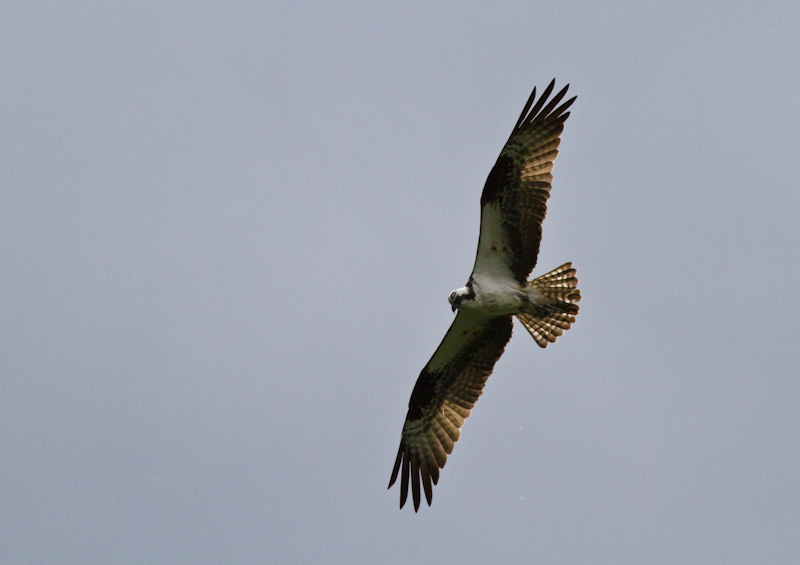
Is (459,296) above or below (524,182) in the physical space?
below

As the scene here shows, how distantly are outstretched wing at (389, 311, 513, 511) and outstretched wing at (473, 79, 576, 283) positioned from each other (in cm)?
124

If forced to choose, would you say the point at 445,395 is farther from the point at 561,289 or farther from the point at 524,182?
the point at 524,182

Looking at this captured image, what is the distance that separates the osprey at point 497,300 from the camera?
12.7 m

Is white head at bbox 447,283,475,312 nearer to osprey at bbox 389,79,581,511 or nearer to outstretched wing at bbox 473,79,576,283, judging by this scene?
osprey at bbox 389,79,581,511

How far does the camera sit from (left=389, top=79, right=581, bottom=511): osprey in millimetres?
12680

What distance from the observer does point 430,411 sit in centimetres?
1411

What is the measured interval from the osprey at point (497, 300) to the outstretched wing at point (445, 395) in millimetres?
13

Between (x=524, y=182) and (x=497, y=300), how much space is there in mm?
1509

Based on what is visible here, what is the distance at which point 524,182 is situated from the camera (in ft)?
41.5

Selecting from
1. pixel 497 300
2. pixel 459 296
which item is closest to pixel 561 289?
pixel 497 300

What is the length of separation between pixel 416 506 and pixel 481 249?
350cm

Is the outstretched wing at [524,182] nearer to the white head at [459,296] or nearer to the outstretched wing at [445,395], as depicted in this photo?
the white head at [459,296]

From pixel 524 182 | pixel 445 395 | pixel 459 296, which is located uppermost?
pixel 524 182

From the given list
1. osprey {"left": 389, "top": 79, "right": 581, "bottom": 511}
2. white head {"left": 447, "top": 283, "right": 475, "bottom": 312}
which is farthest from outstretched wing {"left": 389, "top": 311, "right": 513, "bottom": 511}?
white head {"left": 447, "top": 283, "right": 475, "bottom": 312}
